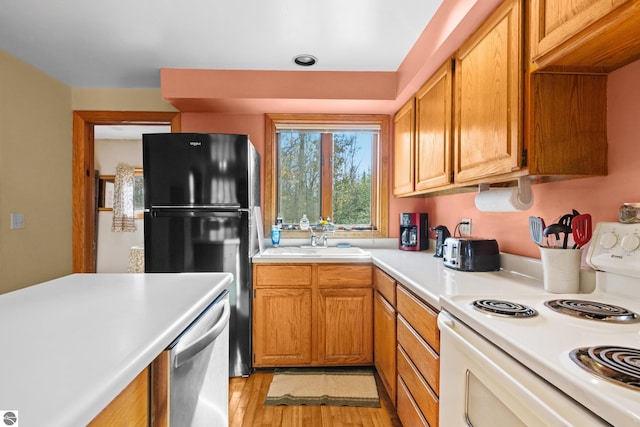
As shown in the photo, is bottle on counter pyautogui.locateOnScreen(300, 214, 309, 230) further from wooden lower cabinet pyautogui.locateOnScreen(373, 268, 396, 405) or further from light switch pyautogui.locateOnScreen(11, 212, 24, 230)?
light switch pyautogui.locateOnScreen(11, 212, 24, 230)

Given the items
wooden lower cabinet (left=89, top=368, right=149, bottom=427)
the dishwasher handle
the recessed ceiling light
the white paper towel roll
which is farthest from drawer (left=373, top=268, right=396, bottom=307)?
the recessed ceiling light

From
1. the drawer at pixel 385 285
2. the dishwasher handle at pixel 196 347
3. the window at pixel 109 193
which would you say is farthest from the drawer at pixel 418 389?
the window at pixel 109 193

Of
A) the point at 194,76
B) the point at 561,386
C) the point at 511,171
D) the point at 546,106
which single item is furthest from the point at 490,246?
the point at 194,76

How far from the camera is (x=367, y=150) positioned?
309cm

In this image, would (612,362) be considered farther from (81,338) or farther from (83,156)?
(83,156)

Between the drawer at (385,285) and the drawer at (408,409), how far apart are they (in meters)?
0.43

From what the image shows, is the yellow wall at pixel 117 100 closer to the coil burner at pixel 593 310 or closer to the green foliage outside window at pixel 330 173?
the green foliage outside window at pixel 330 173

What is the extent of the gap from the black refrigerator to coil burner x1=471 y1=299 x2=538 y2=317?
5.33 feet

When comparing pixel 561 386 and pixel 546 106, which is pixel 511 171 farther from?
pixel 561 386

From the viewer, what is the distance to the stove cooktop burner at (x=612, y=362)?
0.58m

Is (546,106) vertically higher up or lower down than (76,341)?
higher up

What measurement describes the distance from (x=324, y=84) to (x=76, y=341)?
238 centimetres

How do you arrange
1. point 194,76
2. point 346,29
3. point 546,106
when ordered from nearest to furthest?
1. point 546,106
2. point 346,29
3. point 194,76

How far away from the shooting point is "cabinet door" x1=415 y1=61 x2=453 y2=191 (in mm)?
1817
